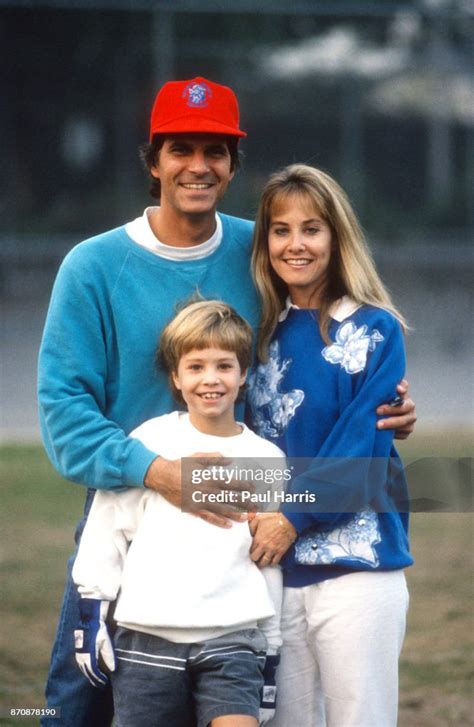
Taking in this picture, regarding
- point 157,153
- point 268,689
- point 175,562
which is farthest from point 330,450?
point 157,153

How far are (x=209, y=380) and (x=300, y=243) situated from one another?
416 millimetres

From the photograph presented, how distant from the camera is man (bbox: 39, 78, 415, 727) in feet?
10.6

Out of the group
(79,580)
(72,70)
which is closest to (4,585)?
(79,580)

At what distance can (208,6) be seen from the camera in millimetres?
16641

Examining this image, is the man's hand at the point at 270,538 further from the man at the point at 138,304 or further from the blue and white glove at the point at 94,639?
the blue and white glove at the point at 94,639

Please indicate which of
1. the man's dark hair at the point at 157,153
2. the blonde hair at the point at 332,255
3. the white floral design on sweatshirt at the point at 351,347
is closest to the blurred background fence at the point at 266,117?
the man's dark hair at the point at 157,153

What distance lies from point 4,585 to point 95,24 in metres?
11.0

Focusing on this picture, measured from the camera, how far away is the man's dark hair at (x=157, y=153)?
11.3 ft

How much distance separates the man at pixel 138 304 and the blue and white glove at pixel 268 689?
37 cm

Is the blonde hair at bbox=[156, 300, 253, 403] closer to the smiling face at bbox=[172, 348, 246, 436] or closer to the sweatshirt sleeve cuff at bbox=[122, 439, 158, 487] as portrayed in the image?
the smiling face at bbox=[172, 348, 246, 436]

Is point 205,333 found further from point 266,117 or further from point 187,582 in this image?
point 266,117

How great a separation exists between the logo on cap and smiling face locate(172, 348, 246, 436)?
2.11ft

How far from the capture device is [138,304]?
3.32 meters

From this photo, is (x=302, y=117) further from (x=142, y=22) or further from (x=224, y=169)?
(x=224, y=169)
